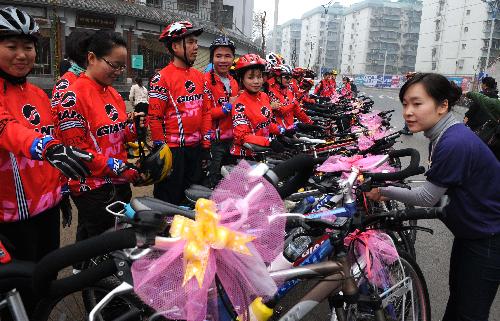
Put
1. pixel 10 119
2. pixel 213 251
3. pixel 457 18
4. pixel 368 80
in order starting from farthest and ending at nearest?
pixel 368 80, pixel 457 18, pixel 10 119, pixel 213 251

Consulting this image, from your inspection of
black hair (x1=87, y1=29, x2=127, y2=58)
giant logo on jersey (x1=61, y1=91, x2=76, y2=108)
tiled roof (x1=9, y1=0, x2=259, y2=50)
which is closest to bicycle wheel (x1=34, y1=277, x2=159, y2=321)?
giant logo on jersey (x1=61, y1=91, x2=76, y2=108)

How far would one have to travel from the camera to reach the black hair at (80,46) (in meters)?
3.16

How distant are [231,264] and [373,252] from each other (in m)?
1.13

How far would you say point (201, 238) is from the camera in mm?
1332

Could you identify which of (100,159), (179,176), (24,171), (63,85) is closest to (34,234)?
(24,171)

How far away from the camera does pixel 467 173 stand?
2115 mm

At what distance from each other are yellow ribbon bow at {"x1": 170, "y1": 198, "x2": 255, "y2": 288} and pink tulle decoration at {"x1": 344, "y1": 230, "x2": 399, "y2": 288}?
99cm

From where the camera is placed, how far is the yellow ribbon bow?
1.32 m

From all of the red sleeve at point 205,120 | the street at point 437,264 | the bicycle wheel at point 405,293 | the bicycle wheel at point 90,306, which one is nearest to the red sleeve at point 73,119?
the bicycle wheel at point 90,306

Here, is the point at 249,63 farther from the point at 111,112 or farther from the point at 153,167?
the point at 153,167

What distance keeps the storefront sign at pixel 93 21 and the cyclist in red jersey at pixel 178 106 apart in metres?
21.5

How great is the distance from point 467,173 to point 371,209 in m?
1.41

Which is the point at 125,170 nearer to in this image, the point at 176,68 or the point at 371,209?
the point at 176,68

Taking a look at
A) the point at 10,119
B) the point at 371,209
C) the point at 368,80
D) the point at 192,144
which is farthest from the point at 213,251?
the point at 368,80
